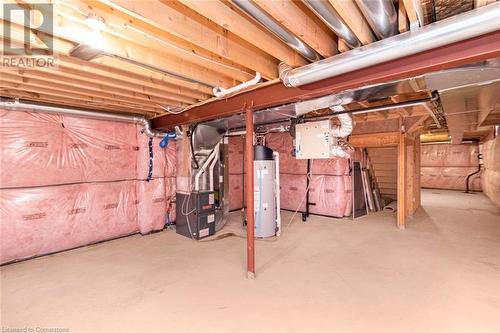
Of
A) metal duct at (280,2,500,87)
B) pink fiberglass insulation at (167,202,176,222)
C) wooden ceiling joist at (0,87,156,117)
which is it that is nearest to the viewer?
metal duct at (280,2,500,87)

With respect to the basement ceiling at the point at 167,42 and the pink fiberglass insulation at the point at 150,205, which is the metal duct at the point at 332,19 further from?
the pink fiberglass insulation at the point at 150,205

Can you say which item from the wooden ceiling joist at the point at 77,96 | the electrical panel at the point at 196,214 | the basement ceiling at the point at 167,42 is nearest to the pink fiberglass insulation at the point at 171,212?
the electrical panel at the point at 196,214

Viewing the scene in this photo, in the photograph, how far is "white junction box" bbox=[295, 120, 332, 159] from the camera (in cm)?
335

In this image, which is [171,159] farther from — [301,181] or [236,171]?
[301,181]

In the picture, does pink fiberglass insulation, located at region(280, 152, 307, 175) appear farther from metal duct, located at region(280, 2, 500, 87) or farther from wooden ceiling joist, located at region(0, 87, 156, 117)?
metal duct, located at region(280, 2, 500, 87)

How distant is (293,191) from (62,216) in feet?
14.6

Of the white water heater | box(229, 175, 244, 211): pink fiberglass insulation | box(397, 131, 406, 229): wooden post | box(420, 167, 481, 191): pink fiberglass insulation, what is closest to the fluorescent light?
the white water heater

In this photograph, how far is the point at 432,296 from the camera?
7.42 feet

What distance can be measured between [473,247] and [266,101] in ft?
11.6

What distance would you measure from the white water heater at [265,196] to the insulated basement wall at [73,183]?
165 centimetres

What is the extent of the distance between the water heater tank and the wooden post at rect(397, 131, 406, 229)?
7.54ft

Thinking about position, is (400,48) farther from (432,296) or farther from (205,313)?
(205,313)

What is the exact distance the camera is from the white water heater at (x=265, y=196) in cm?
411

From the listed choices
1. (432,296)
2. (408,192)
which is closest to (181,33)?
(432,296)
